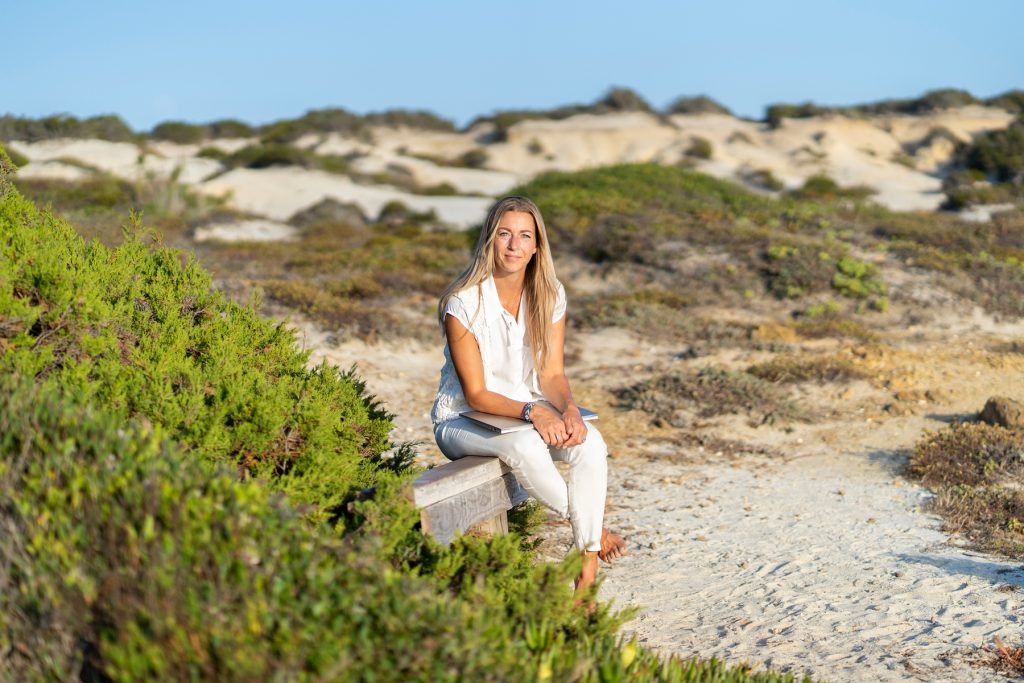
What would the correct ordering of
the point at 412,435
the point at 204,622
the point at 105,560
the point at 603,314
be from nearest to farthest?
the point at 204,622, the point at 105,560, the point at 412,435, the point at 603,314

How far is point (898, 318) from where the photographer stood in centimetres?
1244

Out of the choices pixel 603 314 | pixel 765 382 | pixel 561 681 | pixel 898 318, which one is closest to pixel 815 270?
pixel 898 318

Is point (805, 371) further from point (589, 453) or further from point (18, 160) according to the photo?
point (18, 160)

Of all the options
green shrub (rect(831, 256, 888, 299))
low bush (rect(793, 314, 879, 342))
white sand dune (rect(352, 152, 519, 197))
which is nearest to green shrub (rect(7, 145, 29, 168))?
low bush (rect(793, 314, 879, 342))

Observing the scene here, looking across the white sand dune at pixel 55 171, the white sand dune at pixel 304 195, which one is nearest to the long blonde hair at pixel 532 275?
the white sand dune at pixel 304 195

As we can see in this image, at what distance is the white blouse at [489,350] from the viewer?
4301 mm

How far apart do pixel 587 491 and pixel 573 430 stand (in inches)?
10.4

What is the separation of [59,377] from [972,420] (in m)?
7.17

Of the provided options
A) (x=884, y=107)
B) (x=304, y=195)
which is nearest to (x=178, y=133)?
(x=304, y=195)

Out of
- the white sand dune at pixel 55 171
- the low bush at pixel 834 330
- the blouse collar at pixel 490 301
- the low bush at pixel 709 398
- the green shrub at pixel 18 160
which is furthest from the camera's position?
the white sand dune at pixel 55 171

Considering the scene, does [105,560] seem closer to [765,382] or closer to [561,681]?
[561,681]

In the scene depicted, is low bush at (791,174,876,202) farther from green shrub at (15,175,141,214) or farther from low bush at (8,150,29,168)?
low bush at (8,150,29,168)

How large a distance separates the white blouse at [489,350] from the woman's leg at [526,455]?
8.6 inches

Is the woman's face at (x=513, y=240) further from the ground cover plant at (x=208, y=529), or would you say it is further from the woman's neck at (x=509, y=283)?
the ground cover plant at (x=208, y=529)
